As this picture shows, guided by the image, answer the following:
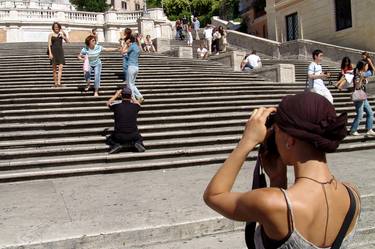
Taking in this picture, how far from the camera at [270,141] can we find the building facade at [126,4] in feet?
257

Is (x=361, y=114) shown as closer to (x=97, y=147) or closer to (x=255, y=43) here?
(x=97, y=147)

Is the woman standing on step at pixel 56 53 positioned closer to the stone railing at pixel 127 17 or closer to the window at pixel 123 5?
the stone railing at pixel 127 17

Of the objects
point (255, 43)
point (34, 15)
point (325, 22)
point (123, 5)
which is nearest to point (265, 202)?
point (255, 43)

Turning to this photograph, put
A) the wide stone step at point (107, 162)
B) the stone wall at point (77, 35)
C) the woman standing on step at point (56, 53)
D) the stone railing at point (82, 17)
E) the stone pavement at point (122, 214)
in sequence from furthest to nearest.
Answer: the stone railing at point (82, 17), the stone wall at point (77, 35), the woman standing on step at point (56, 53), the wide stone step at point (107, 162), the stone pavement at point (122, 214)

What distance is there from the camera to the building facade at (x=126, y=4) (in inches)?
3150

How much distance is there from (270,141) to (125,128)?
7.74m

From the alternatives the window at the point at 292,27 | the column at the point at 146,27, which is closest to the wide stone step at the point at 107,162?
the window at the point at 292,27

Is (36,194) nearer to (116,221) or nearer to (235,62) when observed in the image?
(116,221)

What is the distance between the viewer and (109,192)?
23.0 ft

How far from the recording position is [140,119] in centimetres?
1131

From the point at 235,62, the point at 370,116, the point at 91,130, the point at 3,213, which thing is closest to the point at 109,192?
the point at 3,213

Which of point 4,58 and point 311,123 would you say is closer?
point 311,123

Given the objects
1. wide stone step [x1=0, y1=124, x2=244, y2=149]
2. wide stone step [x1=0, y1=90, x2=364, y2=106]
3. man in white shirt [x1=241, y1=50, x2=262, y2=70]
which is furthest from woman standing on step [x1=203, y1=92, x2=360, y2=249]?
man in white shirt [x1=241, y1=50, x2=262, y2=70]

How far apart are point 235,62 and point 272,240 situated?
17704 mm
